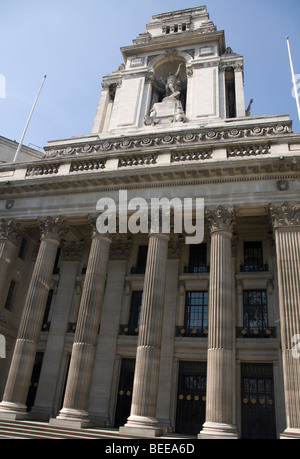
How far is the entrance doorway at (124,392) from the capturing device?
21922 mm

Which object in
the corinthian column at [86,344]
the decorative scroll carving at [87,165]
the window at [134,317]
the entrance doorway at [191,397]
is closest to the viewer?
the corinthian column at [86,344]

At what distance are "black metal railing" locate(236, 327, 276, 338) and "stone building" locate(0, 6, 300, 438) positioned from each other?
60 mm

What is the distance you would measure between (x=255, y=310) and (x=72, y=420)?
40.2ft

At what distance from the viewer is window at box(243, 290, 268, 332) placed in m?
22.3

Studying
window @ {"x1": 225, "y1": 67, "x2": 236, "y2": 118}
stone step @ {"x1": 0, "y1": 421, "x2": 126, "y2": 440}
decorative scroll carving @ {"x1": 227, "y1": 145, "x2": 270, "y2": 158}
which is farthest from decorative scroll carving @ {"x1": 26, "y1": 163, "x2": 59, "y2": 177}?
stone step @ {"x1": 0, "y1": 421, "x2": 126, "y2": 440}

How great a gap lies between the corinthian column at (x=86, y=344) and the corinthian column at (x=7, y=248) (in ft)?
19.6

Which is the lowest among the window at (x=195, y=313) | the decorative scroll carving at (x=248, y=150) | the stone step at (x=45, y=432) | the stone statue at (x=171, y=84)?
the stone step at (x=45, y=432)

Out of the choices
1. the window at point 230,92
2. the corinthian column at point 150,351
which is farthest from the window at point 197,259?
the window at point 230,92

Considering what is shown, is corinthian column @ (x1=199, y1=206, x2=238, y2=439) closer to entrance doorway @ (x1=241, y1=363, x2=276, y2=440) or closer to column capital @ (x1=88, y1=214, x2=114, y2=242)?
entrance doorway @ (x1=241, y1=363, x2=276, y2=440)

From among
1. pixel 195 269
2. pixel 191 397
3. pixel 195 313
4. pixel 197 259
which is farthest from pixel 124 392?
pixel 197 259

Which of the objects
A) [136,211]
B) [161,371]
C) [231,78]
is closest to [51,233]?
[136,211]

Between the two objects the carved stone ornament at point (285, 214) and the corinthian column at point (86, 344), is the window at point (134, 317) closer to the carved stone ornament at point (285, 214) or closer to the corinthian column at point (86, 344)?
the corinthian column at point (86, 344)

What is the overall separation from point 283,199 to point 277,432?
12126mm

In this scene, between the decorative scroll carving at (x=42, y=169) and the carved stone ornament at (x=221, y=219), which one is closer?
the carved stone ornament at (x=221, y=219)
